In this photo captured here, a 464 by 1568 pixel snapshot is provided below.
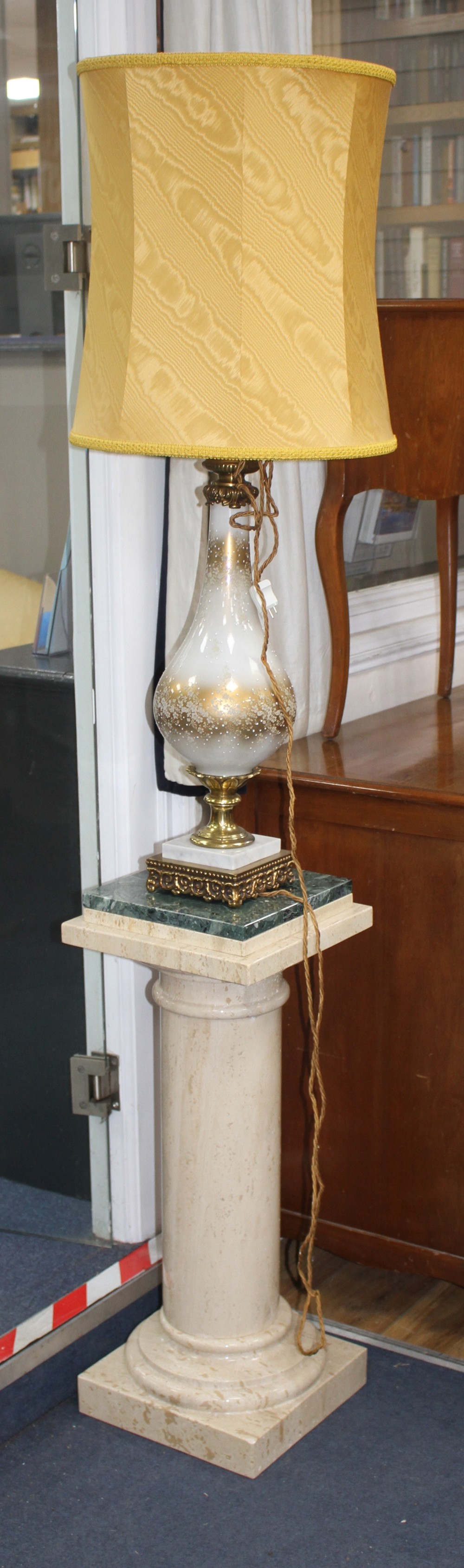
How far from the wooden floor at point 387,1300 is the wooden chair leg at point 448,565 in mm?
1125

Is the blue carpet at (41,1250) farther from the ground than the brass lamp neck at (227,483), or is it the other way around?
the brass lamp neck at (227,483)

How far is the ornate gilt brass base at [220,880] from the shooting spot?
168 centimetres

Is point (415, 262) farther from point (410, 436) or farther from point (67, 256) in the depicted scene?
point (67, 256)

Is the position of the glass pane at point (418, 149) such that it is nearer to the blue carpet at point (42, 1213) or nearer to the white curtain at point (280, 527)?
the white curtain at point (280, 527)

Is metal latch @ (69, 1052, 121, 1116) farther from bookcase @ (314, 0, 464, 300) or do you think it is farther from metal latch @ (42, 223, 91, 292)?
bookcase @ (314, 0, 464, 300)

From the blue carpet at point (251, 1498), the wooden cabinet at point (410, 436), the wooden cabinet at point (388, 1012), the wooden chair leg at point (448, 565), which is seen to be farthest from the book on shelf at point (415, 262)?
the blue carpet at point (251, 1498)

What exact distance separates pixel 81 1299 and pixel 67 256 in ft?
4.56

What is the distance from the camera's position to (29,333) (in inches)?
71.9

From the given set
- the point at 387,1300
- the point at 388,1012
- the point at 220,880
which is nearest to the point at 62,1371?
the point at 387,1300

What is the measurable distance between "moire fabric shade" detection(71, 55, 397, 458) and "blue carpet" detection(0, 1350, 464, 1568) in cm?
122

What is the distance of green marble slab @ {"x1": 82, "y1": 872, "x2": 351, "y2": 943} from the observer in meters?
1.64

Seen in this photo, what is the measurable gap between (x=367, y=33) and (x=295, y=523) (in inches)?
57.9

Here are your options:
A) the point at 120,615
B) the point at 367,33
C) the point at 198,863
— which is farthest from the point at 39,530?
the point at 367,33

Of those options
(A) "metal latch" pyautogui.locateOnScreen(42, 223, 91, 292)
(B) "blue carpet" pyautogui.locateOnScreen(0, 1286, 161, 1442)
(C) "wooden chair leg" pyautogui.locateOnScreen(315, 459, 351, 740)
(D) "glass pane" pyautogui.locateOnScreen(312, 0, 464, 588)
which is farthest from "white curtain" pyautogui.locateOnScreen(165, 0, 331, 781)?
(B) "blue carpet" pyautogui.locateOnScreen(0, 1286, 161, 1442)
